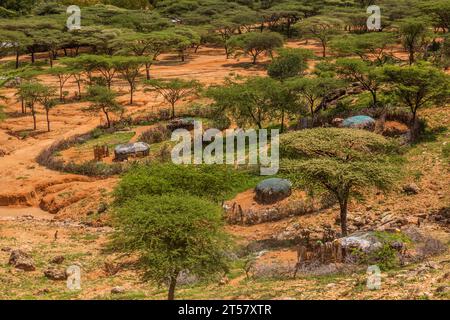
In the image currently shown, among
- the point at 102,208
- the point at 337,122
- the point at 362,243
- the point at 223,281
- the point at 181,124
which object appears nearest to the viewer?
the point at 223,281

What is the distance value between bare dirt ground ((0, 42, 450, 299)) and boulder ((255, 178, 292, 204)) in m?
1.75

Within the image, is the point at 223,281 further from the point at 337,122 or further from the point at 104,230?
the point at 337,122

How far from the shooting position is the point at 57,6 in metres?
93.4

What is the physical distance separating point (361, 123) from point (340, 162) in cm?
1034

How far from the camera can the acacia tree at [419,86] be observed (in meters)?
A: 31.6

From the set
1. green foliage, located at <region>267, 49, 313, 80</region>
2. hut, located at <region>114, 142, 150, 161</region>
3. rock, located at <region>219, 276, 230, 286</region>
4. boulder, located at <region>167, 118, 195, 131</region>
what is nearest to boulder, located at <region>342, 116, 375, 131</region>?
hut, located at <region>114, 142, 150, 161</region>

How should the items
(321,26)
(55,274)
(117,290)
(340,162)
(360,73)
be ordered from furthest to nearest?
(321,26), (360,73), (340,162), (55,274), (117,290)

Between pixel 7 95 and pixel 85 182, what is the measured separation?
25484 millimetres

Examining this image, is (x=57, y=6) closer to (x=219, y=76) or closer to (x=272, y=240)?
(x=219, y=76)

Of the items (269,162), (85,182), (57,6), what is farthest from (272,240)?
(57,6)

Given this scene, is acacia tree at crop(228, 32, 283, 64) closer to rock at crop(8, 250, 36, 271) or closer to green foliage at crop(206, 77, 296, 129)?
green foliage at crop(206, 77, 296, 129)

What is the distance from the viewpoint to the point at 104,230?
2825 cm

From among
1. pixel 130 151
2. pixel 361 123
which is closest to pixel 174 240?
pixel 361 123
